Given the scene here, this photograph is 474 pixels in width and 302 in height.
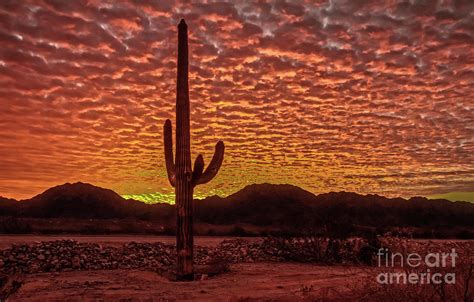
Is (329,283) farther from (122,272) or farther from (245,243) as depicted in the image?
(245,243)

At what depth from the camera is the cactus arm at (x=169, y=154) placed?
12751mm

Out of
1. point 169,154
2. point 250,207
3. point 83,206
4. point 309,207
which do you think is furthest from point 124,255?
point 309,207

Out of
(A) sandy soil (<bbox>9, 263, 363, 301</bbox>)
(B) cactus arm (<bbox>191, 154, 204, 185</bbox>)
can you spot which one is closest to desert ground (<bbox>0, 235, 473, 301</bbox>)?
(A) sandy soil (<bbox>9, 263, 363, 301</bbox>)

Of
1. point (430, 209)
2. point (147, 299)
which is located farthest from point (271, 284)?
point (430, 209)

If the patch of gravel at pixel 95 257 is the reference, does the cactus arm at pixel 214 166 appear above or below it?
above

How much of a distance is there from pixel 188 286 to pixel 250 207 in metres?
58.1

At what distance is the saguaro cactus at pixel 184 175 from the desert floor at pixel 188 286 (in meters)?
0.72

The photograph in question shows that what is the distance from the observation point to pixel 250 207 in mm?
68625

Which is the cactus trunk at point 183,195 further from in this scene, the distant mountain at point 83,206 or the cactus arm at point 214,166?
the distant mountain at point 83,206

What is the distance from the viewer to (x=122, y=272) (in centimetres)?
1311

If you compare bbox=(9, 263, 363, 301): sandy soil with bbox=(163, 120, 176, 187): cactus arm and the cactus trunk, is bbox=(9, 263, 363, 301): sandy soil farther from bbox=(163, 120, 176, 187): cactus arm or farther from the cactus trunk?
bbox=(163, 120, 176, 187): cactus arm

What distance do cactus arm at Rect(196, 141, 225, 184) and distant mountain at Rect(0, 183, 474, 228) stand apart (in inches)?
1797

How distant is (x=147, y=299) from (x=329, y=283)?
394 cm

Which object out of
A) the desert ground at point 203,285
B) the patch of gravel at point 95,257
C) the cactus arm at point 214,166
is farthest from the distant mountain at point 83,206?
the cactus arm at point 214,166
